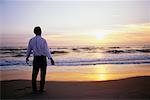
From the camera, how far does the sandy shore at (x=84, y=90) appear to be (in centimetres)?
552

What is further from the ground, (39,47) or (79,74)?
(39,47)

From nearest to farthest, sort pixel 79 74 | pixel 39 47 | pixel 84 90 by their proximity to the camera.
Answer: pixel 39 47 → pixel 84 90 → pixel 79 74

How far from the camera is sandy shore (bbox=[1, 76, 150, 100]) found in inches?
217

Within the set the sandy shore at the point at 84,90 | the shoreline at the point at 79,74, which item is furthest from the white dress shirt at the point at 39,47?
the shoreline at the point at 79,74

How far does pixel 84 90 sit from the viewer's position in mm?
6184

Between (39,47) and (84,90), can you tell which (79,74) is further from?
(39,47)

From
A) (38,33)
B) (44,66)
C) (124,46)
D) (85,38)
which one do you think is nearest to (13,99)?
(44,66)

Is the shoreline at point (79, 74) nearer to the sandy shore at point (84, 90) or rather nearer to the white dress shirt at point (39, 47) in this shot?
the sandy shore at point (84, 90)

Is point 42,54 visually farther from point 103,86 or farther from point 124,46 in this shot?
point 124,46

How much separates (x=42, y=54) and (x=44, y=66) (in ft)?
0.73

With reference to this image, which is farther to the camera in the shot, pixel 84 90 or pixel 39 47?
pixel 84 90

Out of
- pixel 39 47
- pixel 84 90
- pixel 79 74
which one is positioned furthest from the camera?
pixel 79 74

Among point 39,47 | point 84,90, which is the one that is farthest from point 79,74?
point 39,47

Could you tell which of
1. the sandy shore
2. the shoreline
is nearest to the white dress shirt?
the sandy shore
